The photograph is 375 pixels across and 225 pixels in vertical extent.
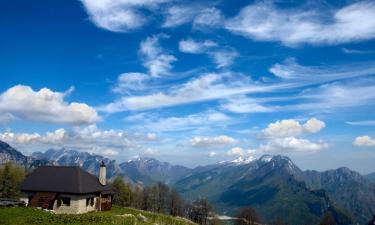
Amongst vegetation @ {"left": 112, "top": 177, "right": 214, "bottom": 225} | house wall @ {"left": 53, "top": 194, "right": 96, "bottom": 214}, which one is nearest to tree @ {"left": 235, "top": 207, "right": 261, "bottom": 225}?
vegetation @ {"left": 112, "top": 177, "right": 214, "bottom": 225}

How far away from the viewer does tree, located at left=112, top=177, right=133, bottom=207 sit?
496 feet

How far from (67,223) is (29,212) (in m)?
9.69

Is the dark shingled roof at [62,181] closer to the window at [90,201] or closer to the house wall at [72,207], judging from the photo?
the house wall at [72,207]

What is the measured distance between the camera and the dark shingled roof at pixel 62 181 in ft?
215

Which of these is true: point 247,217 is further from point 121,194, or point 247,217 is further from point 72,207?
point 72,207

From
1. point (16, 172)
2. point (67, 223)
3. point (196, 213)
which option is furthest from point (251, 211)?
point (67, 223)

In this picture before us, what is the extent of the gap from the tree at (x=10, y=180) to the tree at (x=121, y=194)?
1342 inches

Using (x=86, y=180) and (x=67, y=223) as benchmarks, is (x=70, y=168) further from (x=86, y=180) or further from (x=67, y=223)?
(x=67, y=223)

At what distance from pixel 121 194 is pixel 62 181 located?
8740cm

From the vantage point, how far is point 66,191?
64.3 m

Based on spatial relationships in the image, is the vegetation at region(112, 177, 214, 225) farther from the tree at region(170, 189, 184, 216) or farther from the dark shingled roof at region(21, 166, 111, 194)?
the dark shingled roof at region(21, 166, 111, 194)

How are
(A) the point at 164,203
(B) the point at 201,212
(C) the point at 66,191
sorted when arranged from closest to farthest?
(C) the point at 66,191 < (B) the point at 201,212 < (A) the point at 164,203

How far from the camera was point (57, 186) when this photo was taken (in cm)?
6638

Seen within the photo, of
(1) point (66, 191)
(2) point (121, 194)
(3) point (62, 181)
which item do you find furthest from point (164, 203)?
(1) point (66, 191)
